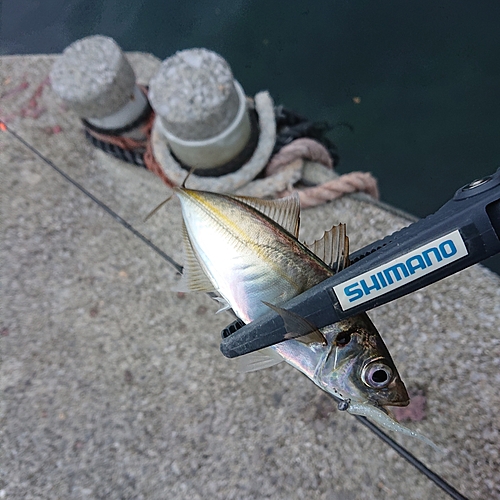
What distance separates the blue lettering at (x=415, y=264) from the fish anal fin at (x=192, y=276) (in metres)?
0.73

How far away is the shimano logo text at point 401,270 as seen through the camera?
104cm

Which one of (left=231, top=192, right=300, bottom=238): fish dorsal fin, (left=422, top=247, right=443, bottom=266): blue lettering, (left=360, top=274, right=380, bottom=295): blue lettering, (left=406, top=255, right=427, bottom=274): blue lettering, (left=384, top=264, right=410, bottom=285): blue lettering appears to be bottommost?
(left=231, top=192, right=300, bottom=238): fish dorsal fin

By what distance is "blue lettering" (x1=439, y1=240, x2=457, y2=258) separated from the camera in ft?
3.39

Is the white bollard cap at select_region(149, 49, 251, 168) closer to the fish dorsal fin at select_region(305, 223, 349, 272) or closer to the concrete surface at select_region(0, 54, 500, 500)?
the concrete surface at select_region(0, 54, 500, 500)

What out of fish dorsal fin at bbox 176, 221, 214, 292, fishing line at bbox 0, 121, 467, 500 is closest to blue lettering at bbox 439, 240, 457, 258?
fish dorsal fin at bbox 176, 221, 214, 292

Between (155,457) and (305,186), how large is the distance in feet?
6.70

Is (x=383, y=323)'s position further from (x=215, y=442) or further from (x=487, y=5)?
(x=487, y=5)

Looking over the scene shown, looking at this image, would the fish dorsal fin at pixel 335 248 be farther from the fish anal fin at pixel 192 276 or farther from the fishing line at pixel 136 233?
the fishing line at pixel 136 233

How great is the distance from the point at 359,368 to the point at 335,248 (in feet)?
1.18

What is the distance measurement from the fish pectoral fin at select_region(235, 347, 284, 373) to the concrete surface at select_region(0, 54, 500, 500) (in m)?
1.39

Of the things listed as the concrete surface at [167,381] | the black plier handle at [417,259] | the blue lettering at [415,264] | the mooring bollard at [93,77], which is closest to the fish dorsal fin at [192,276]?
the black plier handle at [417,259]

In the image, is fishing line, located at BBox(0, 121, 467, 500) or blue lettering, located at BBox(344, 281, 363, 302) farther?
fishing line, located at BBox(0, 121, 467, 500)

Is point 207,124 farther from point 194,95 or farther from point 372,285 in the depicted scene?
point 372,285

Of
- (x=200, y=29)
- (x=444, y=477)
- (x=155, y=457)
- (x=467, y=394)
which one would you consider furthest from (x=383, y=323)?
(x=200, y=29)
